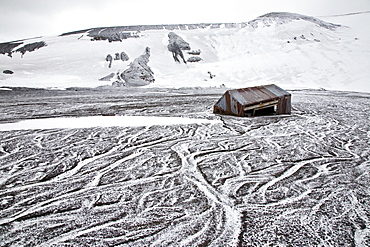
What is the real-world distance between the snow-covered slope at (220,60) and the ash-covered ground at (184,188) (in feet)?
48.6

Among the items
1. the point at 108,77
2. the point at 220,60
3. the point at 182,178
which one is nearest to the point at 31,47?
the point at 108,77

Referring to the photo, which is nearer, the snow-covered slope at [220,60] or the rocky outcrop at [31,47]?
the snow-covered slope at [220,60]

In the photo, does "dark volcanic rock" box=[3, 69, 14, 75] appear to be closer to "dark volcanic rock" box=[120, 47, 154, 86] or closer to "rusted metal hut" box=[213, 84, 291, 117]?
"dark volcanic rock" box=[120, 47, 154, 86]

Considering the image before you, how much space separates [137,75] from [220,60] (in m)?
10.4

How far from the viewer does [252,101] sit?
7535 millimetres

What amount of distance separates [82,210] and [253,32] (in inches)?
1404

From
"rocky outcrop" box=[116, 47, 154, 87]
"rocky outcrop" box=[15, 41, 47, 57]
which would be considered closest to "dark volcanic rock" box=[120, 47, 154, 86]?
"rocky outcrop" box=[116, 47, 154, 87]

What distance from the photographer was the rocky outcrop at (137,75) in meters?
20.4

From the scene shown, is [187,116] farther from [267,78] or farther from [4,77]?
[4,77]

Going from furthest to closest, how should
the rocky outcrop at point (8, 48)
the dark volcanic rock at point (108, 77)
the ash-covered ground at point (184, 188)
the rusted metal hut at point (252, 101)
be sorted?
the rocky outcrop at point (8, 48), the dark volcanic rock at point (108, 77), the rusted metal hut at point (252, 101), the ash-covered ground at point (184, 188)

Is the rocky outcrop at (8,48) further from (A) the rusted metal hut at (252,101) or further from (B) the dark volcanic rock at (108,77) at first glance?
(A) the rusted metal hut at (252,101)

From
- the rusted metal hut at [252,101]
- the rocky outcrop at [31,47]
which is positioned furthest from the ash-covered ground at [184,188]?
the rocky outcrop at [31,47]

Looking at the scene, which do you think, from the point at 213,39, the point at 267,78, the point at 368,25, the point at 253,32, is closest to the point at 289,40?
the point at 253,32

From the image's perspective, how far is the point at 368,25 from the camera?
38.0 m
